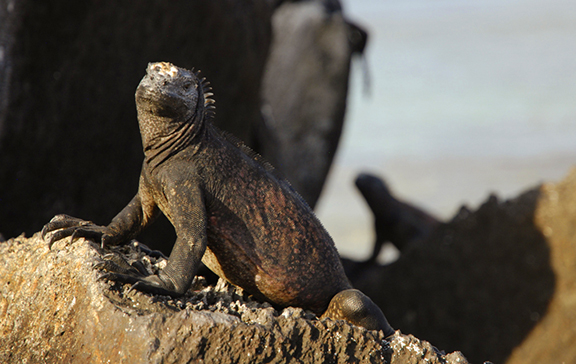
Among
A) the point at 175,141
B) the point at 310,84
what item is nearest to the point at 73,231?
the point at 175,141

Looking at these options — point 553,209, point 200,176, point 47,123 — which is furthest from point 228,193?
point 553,209

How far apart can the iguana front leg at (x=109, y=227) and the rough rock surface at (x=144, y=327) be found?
0.05 meters

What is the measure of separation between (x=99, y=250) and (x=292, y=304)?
872 mm

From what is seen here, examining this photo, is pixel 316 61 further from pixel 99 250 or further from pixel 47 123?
pixel 99 250

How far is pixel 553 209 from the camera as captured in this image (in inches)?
242

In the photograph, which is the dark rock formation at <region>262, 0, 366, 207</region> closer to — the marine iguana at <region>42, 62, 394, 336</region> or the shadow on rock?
the shadow on rock

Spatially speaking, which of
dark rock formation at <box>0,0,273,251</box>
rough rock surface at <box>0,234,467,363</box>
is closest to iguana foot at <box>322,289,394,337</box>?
rough rock surface at <box>0,234,467,363</box>

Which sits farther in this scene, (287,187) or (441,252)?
(441,252)

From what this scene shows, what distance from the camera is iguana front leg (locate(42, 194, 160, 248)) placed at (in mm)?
2766

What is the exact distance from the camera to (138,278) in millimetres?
2500

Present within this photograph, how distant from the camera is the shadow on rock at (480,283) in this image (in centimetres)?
600

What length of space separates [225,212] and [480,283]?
13.4ft

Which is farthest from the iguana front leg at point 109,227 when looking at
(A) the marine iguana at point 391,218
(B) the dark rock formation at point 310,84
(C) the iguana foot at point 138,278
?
(B) the dark rock formation at point 310,84

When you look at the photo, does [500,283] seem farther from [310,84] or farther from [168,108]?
[310,84]
